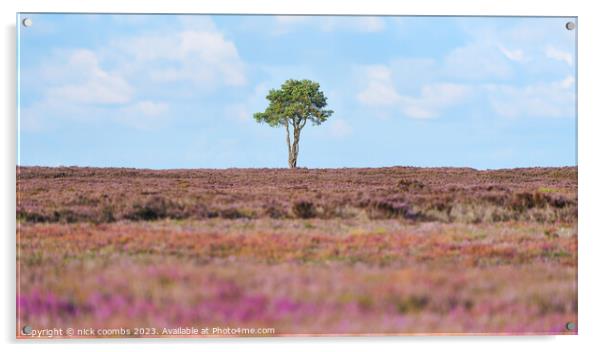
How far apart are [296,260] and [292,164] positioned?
311 cm

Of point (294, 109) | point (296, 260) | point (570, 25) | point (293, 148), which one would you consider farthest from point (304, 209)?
point (570, 25)

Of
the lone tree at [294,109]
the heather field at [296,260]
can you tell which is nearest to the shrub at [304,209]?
the heather field at [296,260]

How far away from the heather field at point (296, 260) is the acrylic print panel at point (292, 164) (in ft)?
0.13

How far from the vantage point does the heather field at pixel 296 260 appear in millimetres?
10430

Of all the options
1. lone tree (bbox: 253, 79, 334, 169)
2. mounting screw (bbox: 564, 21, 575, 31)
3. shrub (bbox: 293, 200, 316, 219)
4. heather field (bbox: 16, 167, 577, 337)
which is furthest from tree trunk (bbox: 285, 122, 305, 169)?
mounting screw (bbox: 564, 21, 575, 31)

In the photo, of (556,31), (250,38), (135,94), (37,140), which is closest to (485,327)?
(556,31)

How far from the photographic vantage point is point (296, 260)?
11.1m

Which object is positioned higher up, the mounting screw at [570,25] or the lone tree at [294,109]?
the mounting screw at [570,25]

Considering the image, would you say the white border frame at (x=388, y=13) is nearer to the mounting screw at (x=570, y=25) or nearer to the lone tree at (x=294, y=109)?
the mounting screw at (x=570, y=25)

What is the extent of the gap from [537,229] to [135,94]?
29.0ft

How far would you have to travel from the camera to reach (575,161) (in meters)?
12.2

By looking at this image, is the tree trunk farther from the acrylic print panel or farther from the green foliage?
the green foliage

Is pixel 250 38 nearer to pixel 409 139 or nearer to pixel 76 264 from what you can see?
pixel 409 139

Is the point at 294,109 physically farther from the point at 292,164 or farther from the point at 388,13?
the point at 388,13
